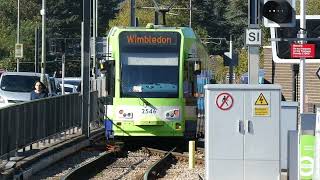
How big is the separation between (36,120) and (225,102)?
807cm

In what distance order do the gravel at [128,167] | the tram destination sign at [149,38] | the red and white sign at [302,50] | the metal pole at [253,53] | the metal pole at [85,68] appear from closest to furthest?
the metal pole at [253,53] < the gravel at [128,167] < the red and white sign at [302,50] < the tram destination sign at [149,38] < the metal pole at [85,68]

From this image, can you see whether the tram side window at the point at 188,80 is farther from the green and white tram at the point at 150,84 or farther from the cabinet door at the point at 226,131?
the cabinet door at the point at 226,131

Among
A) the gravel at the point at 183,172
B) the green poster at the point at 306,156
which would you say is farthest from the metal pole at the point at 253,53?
the green poster at the point at 306,156

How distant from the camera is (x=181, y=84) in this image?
2320 centimetres

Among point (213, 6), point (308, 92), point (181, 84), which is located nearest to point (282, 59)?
point (181, 84)

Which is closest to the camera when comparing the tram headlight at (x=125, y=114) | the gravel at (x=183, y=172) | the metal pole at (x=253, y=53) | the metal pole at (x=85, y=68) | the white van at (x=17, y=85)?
the metal pole at (x=253, y=53)

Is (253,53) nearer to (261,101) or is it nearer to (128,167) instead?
(261,101)

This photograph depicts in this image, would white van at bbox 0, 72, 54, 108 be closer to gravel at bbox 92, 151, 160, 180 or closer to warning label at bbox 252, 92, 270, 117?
gravel at bbox 92, 151, 160, 180

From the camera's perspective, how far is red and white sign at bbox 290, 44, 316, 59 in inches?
849

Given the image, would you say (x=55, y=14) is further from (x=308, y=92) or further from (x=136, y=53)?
(x=136, y=53)

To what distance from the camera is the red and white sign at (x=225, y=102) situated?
43.9 ft

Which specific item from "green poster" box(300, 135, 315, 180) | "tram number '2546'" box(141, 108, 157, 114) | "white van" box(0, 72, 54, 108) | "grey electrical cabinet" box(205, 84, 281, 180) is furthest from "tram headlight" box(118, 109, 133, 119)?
"green poster" box(300, 135, 315, 180)

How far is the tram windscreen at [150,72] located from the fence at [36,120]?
2013mm

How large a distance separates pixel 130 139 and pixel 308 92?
71.1 feet
